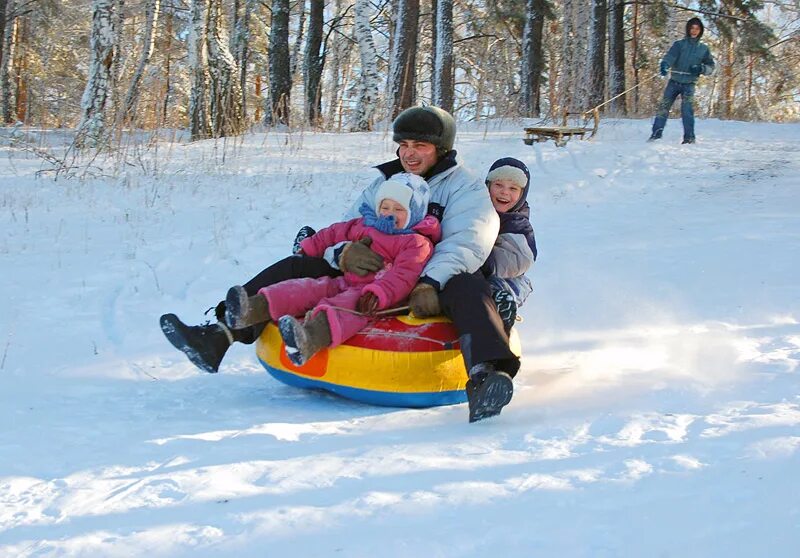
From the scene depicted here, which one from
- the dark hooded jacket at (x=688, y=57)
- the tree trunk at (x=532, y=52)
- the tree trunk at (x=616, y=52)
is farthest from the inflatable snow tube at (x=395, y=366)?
the tree trunk at (x=532, y=52)

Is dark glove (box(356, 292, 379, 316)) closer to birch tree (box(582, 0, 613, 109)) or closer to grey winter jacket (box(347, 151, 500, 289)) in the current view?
grey winter jacket (box(347, 151, 500, 289))

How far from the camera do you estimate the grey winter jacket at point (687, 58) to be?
10.2m

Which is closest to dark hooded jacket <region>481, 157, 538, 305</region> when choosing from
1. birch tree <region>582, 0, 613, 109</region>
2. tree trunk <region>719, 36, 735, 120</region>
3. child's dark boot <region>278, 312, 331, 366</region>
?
child's dark boot <region>278, 312, 331, 366</region>

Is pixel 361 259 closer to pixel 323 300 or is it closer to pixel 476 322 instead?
pixel 323 300

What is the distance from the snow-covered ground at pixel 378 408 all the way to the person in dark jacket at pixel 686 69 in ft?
8.13

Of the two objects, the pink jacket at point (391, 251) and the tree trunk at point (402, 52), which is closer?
the pink jacket at point (391, 251)

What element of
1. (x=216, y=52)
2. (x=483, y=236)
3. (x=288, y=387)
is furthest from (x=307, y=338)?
(x=216, y=52)

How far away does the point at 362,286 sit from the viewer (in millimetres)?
3812

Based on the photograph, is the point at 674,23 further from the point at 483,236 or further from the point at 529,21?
the point at 483,236

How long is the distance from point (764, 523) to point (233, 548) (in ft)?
4.45

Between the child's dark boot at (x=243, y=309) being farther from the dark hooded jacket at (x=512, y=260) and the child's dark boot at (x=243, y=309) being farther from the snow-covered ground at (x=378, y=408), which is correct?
the dark hooded jacket at (x=512, y=260)

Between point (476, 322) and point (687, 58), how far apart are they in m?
8.01

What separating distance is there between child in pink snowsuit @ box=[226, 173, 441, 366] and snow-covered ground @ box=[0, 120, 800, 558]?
0.35 m

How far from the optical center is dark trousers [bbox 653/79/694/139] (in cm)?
1023
